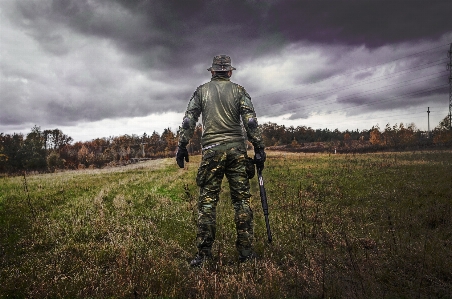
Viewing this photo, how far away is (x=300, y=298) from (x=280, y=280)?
1.64 ft

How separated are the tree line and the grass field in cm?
3185

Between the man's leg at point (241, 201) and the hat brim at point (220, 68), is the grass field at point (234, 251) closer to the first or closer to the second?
the man's leg at point (241, 201)

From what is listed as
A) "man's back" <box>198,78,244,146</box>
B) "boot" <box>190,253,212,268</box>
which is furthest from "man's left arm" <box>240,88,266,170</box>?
"boot" <box>190,253,212,268</box>

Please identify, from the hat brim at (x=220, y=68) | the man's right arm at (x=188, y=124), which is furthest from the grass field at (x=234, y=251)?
the hat brim at (x=220, y=68)

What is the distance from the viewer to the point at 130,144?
111688mm

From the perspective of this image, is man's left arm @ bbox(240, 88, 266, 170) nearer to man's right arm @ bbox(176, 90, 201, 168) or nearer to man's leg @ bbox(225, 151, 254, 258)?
man's leg @ bbox(225, 151, 254, 258)

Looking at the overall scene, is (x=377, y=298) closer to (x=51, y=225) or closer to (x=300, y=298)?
(x=300, y=298)

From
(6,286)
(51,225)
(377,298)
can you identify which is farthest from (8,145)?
(377,298)

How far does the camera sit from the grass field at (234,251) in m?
3.47

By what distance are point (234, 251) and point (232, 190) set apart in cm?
109

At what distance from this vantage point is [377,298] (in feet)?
10.3

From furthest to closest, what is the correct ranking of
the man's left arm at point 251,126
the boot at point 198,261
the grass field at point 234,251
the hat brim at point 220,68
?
the hat brim at point 220,68 → the man's left arm at point 251,126 → the boot at point 198,261 → the grass field at point 234,251

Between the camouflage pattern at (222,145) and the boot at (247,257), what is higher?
the camouflage pattern at (222,145)

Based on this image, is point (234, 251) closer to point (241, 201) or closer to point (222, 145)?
point (241, 201)
